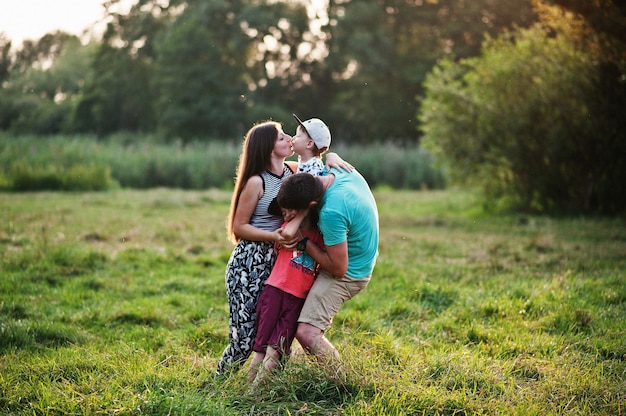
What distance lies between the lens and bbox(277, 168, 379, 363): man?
13.3ft

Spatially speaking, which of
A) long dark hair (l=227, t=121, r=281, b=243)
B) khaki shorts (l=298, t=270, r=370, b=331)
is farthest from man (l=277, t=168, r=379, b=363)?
long dark hair (l=227, t=121, r=281, b=243)

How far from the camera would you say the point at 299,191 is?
4.01 m

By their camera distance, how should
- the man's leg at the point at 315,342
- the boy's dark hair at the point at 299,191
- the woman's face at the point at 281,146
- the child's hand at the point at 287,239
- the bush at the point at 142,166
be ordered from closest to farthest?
1. the boy's dark hair at the point at 299,191
2. the child's hand at the point at 287,239
3. the man's leg at the point at 315,342
4. the woman's face at the point at 281,146
5. the bush at the point at 142,166

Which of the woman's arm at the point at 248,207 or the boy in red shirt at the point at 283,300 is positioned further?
the woman's arm at the point at 248,207

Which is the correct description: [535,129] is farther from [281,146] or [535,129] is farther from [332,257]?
[332,257]

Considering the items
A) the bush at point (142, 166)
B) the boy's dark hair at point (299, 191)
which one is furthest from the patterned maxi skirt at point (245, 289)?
the bush at point (142, 166)

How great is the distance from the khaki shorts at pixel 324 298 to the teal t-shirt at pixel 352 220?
9 centimetres

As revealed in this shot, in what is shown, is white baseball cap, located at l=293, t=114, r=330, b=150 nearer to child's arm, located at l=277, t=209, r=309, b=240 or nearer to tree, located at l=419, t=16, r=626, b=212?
child's arm, located at l=277, t=209, r=309, b=240

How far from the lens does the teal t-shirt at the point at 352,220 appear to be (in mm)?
4066

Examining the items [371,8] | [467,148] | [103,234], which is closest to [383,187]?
[467,148]

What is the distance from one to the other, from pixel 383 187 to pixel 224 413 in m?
21.0

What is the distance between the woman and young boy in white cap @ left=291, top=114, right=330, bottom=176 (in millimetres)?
159

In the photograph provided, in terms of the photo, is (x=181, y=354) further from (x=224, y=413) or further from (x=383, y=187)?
(x=383, y=187)

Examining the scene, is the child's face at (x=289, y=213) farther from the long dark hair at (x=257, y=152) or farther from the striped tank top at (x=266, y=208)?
the long dark hair at (x=257, y=152)
